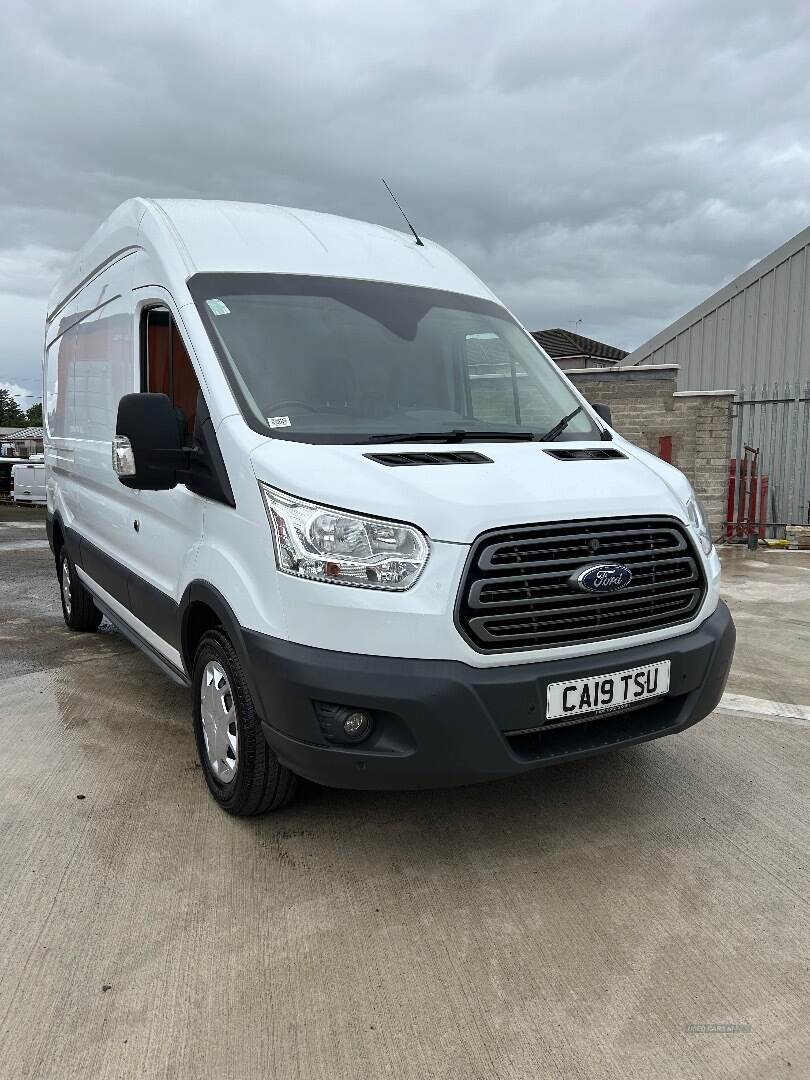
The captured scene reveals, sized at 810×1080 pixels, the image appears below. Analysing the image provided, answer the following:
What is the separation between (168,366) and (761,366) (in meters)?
14.2

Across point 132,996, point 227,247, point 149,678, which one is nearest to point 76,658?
point 149,678

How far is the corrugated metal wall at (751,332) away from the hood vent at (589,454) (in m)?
13.1

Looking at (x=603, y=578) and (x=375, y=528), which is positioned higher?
(x=375, y=528)

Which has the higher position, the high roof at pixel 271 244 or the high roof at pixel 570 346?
the high roof at pixel 570 346

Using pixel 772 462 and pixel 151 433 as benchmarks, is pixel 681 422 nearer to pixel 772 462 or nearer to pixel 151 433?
pixel 772 462

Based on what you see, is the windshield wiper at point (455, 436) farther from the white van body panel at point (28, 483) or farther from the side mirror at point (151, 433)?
the white van body panel at point (28, 483)

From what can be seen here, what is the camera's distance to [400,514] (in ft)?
8.38

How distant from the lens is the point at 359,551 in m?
2.57

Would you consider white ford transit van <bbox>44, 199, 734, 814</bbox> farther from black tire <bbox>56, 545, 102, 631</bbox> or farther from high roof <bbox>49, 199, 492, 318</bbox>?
black tire <bbox>56, 545, 102, 631</bbox>

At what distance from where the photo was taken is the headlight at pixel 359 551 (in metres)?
2.56

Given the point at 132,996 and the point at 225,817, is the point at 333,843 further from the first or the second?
the point at 132,996

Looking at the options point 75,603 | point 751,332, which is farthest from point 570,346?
point 75,603

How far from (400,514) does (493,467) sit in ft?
1.48

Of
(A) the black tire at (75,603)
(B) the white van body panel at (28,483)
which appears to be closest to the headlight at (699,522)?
(A) the black tire at (75,603)
